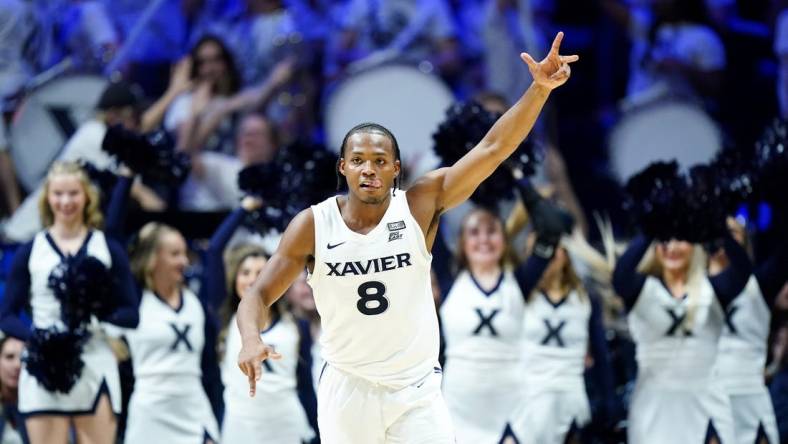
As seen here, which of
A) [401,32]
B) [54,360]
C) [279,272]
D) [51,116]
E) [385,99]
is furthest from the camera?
[401,32]

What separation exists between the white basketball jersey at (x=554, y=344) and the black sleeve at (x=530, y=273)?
0.15 metres

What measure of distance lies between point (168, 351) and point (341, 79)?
3.11 m

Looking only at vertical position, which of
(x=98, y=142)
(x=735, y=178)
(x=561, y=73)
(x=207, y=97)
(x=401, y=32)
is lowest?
(x=735, y=178)

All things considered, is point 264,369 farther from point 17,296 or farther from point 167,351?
point 17,296

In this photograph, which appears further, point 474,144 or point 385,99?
point 385,99

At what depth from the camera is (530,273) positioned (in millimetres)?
7098

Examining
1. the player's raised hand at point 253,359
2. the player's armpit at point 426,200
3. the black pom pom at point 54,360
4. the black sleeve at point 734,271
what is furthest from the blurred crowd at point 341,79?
the player's raised hand at point 253,359

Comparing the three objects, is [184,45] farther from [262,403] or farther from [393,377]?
[393,377]

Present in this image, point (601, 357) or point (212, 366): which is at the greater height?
point (212, 366)

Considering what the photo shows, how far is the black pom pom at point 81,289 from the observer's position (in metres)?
6.73

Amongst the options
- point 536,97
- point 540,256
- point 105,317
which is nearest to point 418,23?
point 540,256

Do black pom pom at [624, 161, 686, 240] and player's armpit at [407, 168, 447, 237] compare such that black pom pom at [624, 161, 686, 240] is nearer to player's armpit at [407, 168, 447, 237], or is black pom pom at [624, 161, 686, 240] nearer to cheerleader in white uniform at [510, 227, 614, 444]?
cheerleader in white uniform at [510, 227, 614, 444]

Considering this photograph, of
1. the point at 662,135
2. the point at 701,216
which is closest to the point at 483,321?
the point at 701,216

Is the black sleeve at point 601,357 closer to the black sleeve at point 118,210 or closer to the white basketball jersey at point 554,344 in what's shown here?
the white basketball jersey at point 554,344
